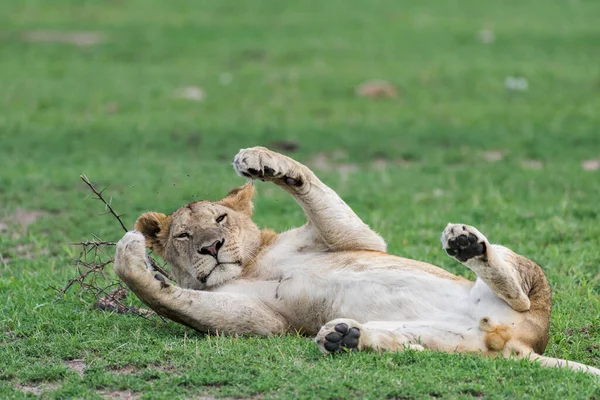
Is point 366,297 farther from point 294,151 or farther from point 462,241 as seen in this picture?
point 294,151

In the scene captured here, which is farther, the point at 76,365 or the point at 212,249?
the point at 212,249

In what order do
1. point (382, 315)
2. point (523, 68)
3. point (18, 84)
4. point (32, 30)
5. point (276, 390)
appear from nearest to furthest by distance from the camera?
point (276, 390) < point (382, 315) < point (18, 84) < point (523, 68) < point (32, 30)

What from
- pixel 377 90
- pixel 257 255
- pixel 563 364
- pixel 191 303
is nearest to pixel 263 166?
pixel 257 255

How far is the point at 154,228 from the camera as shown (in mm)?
6914

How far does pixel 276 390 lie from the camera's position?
501 centimetres

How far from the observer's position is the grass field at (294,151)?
5.32 metres

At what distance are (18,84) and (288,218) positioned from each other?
8.54m

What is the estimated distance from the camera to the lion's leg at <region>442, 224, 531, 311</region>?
5582mm

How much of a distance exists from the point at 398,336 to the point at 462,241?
589 mm

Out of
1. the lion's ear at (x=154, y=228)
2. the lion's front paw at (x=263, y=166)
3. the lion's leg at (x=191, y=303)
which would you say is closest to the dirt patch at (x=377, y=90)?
the lion's ear at (x=154, y=228)

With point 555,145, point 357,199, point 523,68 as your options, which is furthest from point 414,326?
point 523,68

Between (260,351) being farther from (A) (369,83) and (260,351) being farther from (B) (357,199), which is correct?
(A) (369,83)

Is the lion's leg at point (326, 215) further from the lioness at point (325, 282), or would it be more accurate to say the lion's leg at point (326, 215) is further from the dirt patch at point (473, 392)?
the dirt patch at point (473, 392)

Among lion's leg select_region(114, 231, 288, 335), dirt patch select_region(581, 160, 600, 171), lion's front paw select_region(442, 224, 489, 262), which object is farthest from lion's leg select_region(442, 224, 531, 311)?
dirt patch select_region(581, 160, 600, 171)
